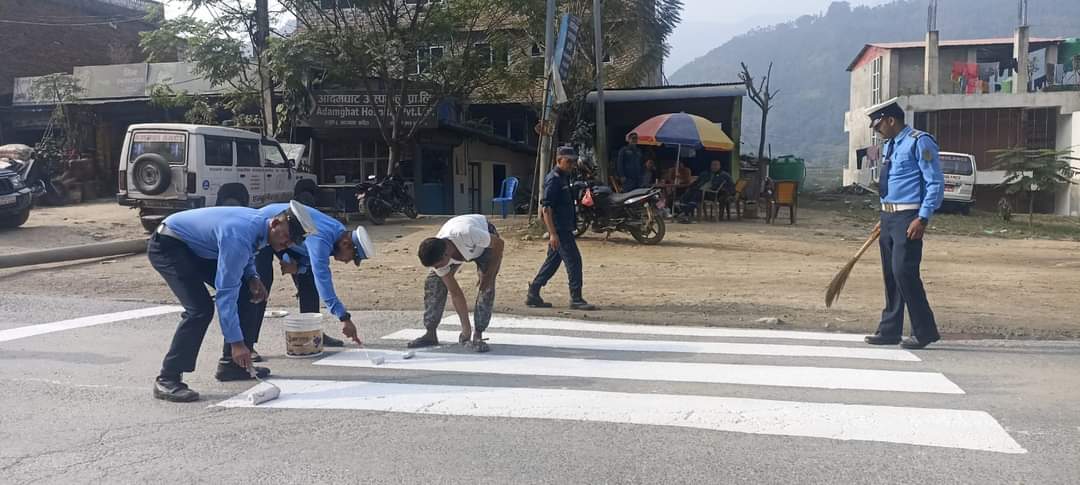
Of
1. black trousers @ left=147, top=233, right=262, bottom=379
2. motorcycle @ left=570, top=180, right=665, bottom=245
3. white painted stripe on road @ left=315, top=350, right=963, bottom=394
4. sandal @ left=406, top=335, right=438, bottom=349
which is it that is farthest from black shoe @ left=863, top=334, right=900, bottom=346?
motorcycle @ left=570, top=180, right=665, bottom=245

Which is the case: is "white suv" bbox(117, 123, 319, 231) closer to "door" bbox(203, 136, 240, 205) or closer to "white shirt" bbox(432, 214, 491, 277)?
"door" bbox(203, 136, 240, 205)

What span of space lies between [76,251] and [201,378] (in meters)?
8.36

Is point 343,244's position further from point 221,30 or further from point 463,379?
point 221,30

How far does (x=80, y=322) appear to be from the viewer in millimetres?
7953

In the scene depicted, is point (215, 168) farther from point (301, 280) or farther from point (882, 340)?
point (882, 340)

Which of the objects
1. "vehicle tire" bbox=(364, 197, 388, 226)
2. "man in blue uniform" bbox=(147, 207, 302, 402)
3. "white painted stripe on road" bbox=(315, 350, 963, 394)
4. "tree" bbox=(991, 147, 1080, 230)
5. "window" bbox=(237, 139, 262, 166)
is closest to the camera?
"man in blue uniform" bbox=(147, 207, 302, 402)

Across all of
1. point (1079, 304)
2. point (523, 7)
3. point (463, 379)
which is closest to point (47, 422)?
point (463, 379)

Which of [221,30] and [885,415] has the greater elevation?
[221,30]

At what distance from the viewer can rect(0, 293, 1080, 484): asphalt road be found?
3961mm

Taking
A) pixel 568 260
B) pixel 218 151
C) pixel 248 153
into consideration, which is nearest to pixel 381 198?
pixel 248 153

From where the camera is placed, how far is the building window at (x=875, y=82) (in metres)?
39.9

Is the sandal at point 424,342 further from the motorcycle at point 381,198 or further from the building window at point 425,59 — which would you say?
the building window at point 425,59

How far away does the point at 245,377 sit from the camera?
5.71 m

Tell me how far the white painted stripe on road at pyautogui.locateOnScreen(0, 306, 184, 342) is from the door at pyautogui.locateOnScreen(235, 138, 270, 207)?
899cm
